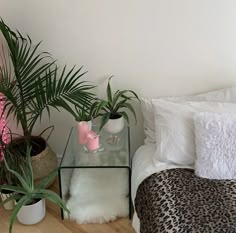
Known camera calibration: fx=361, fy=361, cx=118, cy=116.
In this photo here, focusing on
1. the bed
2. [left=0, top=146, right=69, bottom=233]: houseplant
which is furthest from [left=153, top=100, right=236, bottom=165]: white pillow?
[left=0, top=146, right=69, bottom=233]: houseplant

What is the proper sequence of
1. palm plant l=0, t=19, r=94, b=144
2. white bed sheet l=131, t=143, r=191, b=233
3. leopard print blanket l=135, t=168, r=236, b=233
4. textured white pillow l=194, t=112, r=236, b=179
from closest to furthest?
leopard print blanket l=135, t=168, r=236, b=233
textured white pillow l=194, t=112, r=236, b=179
white bed sheet l=131, t=143, r=191, b=233
palm plant l=0, t=19, r=94, b=144

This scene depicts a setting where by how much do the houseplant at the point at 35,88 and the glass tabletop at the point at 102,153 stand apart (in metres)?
0.23

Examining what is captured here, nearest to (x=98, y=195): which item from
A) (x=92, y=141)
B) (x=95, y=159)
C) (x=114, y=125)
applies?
(x=95, y=159)

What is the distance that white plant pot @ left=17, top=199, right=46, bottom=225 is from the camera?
2178 millimetres

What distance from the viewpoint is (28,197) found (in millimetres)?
2059

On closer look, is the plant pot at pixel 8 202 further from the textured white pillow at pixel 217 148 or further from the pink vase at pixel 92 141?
the textured white pillow at pixel 217 148

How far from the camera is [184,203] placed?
1815 mm

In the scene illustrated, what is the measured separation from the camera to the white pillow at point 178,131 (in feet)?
6.86

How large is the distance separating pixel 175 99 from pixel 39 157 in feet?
3.20

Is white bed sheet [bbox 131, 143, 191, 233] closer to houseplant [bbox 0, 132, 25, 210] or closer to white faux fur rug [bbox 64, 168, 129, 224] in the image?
white faux fur rug [bbox 64, 168, 129, 224]

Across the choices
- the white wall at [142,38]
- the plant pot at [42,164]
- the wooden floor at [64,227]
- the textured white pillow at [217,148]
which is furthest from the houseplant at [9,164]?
the textured white pillow at [217,148]

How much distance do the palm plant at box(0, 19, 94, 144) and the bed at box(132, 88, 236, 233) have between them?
1.60 feet

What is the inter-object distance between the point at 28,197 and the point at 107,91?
84cm

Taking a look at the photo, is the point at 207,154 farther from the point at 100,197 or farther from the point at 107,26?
the point at 107,26
